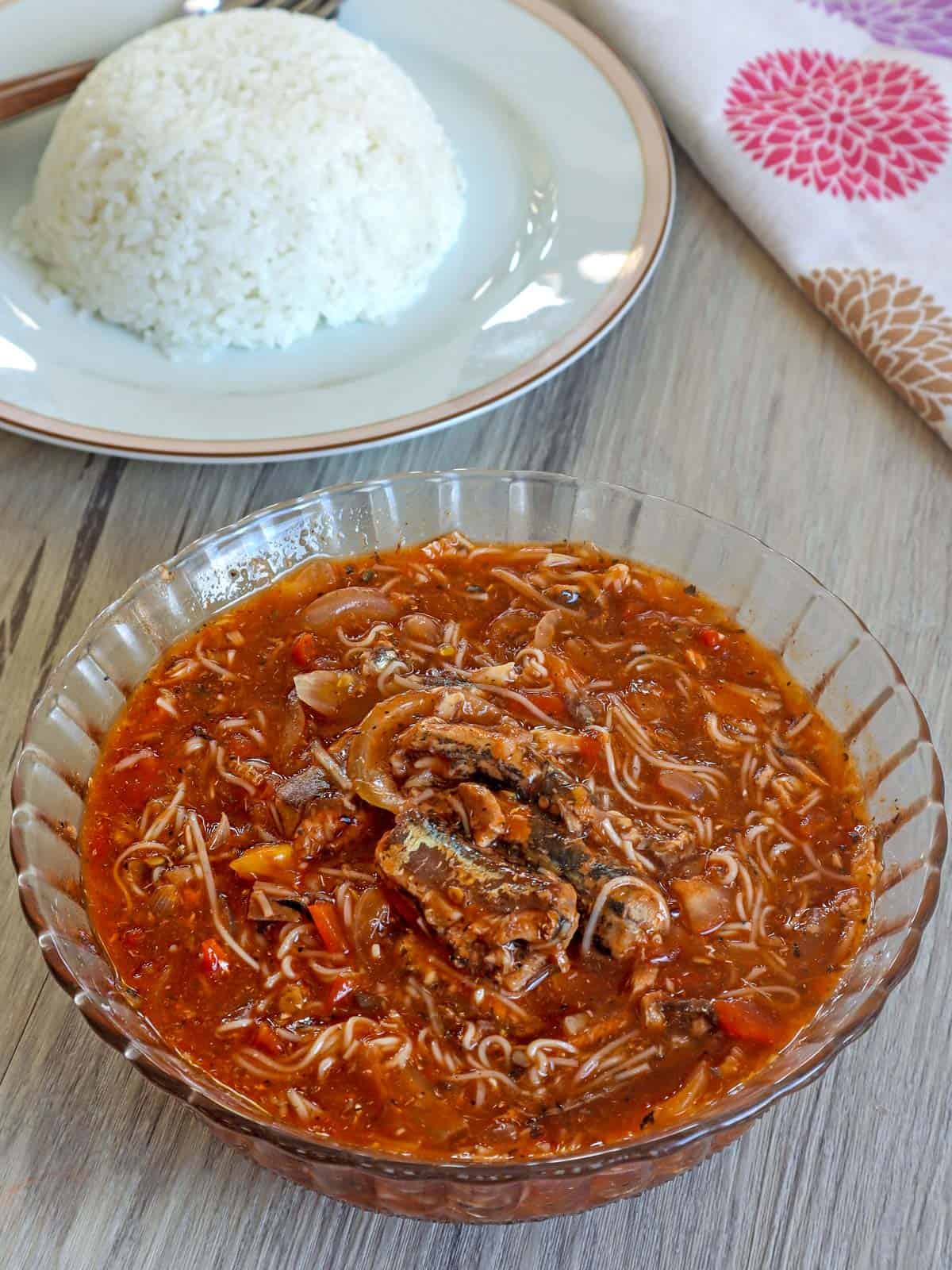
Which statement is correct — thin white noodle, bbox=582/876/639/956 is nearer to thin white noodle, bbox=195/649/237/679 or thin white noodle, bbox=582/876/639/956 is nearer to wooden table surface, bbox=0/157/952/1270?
wooden table surface, bbox=0/157/952/1270

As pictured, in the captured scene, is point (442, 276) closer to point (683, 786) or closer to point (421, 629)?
point (421, 629)

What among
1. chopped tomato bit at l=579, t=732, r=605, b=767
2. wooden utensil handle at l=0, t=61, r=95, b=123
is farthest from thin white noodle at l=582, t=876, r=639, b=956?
wooden utensil handle at l=0, t=61, r=95, b=123

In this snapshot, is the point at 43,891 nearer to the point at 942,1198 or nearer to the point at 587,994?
the point at 587,994

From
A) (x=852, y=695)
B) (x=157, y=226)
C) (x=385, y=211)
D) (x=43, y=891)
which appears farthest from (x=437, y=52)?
(x=43, y=891)

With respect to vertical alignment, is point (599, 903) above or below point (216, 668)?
above

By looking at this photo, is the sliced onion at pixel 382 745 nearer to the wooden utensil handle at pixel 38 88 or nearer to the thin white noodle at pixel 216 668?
the thin white noodle at pixel 216 668

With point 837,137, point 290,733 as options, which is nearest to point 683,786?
point 290,733

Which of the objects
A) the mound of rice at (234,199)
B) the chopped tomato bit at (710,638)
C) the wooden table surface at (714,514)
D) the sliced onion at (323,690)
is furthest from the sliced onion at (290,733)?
the mound of rice at (234,199)
